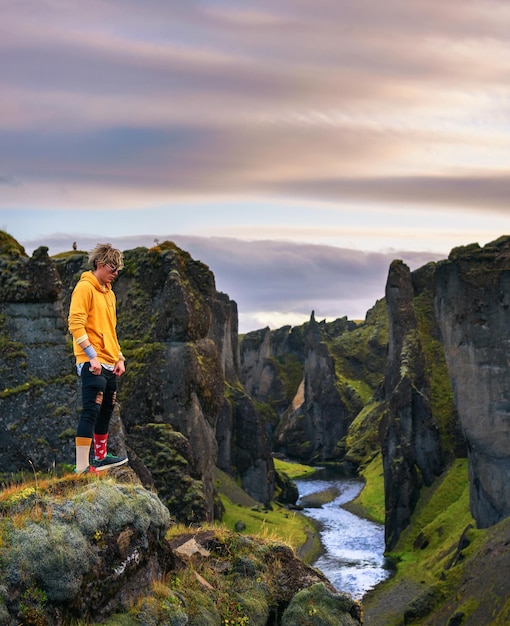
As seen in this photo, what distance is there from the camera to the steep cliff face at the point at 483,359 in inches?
2594

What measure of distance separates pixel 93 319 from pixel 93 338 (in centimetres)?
42

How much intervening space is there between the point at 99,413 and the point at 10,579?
4930 mm

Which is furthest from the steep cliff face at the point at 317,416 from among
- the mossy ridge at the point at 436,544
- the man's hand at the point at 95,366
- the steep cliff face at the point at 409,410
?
the man's hand at the point at 95,366

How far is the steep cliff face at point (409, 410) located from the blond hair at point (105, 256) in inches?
3092

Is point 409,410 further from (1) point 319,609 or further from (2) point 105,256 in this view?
(2) point 105,256

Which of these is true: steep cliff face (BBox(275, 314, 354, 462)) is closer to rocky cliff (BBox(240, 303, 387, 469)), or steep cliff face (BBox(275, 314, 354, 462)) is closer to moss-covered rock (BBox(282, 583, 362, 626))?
rocky cliff (BBox(240, 303, 387, 469))

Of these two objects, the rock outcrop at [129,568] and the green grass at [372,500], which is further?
the green grass at [372,500]

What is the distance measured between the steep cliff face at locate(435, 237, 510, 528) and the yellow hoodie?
53.4 metres

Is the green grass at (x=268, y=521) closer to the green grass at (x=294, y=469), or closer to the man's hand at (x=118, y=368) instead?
the green grass at (x=294, y=469)

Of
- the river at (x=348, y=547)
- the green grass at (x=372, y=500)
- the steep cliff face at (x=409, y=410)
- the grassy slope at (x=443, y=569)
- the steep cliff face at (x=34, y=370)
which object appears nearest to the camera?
the steep cliff face at (x=34, y=370)

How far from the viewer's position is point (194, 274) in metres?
64.0

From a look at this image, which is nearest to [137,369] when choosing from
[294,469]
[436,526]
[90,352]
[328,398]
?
[90,352]

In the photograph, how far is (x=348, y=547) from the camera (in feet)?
298

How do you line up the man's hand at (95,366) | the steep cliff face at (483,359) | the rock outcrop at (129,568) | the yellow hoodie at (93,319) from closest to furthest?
the rock outcrop at (129,568), the man's hand at (95,366), the yellow hoodie at (93,319), the steep cliff face at (483,359)
